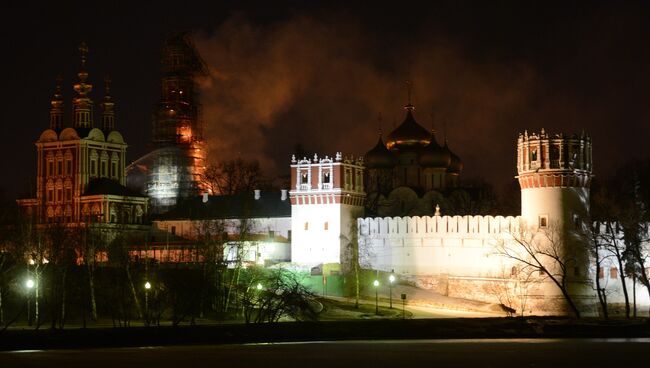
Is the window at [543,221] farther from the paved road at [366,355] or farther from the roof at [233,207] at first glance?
the roof at [233,207]

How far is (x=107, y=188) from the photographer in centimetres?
9881

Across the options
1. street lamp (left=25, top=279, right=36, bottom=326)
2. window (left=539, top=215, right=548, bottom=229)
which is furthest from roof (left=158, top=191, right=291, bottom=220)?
street lamp (left=25, top=279, right=36, bottom=326)

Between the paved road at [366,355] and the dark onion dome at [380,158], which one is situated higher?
the dark onion dome at [380,158]

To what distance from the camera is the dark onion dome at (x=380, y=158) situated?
330 ft

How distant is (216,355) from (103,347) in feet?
21.3

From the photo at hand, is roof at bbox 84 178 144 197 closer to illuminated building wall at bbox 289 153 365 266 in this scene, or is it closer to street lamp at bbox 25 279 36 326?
illuminated building wall at bbox 289 153 365 266

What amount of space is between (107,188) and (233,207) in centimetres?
1019

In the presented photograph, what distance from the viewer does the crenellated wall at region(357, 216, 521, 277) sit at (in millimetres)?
78125

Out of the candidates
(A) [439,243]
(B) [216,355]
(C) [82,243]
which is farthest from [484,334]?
(C) [82,243]

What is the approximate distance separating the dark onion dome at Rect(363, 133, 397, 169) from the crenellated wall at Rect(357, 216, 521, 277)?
18014 millimetres

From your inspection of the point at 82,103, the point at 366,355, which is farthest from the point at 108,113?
the point at 366,355

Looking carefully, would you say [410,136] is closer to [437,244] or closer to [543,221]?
[437,244]

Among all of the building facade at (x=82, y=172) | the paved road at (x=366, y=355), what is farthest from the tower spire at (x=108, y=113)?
the paved road at (x=366, y=355)

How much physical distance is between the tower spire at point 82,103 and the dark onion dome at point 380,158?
2082 centimetres
